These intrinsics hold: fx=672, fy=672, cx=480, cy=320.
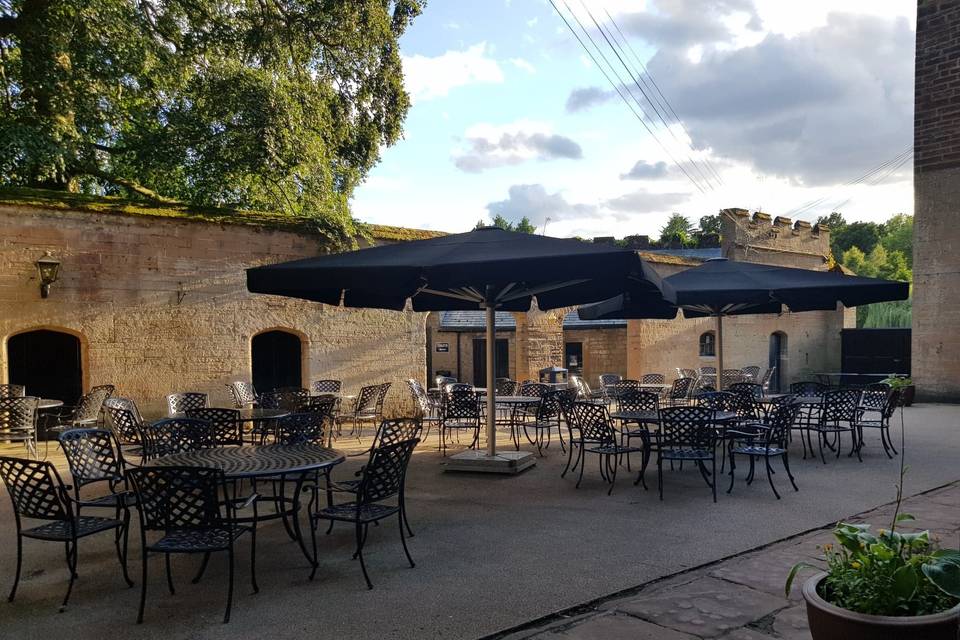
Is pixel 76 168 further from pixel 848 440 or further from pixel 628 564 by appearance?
pixel 848 440

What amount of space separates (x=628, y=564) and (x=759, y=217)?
662 inches

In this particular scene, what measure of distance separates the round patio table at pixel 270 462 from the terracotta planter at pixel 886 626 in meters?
2.95

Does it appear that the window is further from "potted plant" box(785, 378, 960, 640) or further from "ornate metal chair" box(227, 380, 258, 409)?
"potted plant" box(785, 378, 960, 640)

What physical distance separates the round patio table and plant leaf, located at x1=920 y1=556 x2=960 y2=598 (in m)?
3.23

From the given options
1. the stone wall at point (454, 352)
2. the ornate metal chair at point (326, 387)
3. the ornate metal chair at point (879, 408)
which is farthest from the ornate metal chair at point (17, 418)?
the stone wall at point (454, 352)

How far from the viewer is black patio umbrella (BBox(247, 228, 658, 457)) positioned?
17.4 ft

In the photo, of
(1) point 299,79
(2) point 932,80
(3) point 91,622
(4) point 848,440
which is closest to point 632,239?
(2) point 932,80

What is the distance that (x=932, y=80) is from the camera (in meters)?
→ 13.7

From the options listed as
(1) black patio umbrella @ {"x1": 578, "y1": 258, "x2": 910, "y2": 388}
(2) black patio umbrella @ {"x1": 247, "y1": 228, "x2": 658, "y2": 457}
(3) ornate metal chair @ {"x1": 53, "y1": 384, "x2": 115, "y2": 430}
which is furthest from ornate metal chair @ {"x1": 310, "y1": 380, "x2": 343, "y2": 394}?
(1) black patio umbrella @ {"x1": 578, "y1": 258, "x2": 910, "y2": 388}

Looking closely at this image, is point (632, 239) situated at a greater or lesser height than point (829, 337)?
greater

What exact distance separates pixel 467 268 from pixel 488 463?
8.40 feet

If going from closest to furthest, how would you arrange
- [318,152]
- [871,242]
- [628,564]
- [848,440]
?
[628,564] < [848,440] < [318,152] < [871,242]

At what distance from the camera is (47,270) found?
8.72 m

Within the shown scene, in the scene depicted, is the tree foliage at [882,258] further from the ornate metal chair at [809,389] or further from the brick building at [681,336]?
the ornate metal chair at [809,389]
